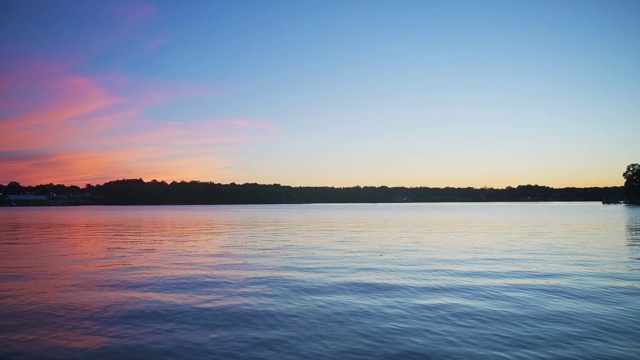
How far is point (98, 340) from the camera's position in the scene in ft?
42.9

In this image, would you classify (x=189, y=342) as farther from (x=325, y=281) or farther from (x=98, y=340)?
(x=325, y=281)

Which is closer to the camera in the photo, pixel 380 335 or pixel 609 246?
pixel 380 335

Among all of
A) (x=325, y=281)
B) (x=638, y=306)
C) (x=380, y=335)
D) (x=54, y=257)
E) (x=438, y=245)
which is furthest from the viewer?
(x=438, y=245)

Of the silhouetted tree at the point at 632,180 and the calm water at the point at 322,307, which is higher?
the silhouetted tree at the point at 632,180

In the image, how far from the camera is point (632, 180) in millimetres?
181375

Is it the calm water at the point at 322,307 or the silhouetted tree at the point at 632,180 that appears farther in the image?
the silhouetted tree at the point at 632,180

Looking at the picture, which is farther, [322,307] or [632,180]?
[632,180]

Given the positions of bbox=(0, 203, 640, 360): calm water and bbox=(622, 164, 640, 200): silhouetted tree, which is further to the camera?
bbox=(622, 164, 640, 200): silhouetted tree

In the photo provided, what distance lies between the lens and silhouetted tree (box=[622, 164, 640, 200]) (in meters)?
179

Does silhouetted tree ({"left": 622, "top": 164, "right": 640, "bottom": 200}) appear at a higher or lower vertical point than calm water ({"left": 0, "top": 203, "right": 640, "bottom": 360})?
higher

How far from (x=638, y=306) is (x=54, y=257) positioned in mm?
38111

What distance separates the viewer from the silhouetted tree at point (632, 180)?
179 meters

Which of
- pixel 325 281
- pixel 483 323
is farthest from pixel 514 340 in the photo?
pixel 325 281

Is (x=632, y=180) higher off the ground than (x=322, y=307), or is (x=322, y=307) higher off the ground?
(x=632, y=180)
